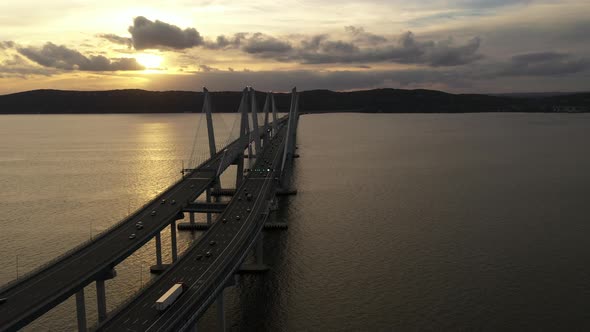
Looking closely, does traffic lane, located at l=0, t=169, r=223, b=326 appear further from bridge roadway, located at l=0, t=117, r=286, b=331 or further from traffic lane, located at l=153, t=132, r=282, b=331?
traffic lane, located at l=153, t=132, r=282, b=331

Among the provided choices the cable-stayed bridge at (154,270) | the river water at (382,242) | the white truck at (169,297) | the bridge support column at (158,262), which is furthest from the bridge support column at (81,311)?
the bridge support column at (158,262)

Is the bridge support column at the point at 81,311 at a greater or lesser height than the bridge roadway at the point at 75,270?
lesser

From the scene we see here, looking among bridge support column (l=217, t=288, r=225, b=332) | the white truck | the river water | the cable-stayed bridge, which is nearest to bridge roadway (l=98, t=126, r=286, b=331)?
the cable-stayed bridge

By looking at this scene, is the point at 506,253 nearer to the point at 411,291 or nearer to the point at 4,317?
the point at 411,291

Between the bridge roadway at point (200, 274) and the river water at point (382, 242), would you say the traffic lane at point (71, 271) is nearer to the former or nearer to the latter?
the bridge roadway at point (200, 274)

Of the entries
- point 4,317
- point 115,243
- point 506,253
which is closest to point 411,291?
point 506,253

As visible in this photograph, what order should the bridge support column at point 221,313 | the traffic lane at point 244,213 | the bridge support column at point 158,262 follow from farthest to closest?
1. the bridge support column at point 158,262
2. the bridge support column at point 221,313
3. the traffic lane at point 244,213

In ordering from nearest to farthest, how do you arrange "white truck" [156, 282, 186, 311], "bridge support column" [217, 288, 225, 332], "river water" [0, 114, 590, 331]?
"white truck" [156, 282, 186, 311]
"bridge support column" [217, 288, 225, 332]
"river water" [0, 114, 590, 331]
